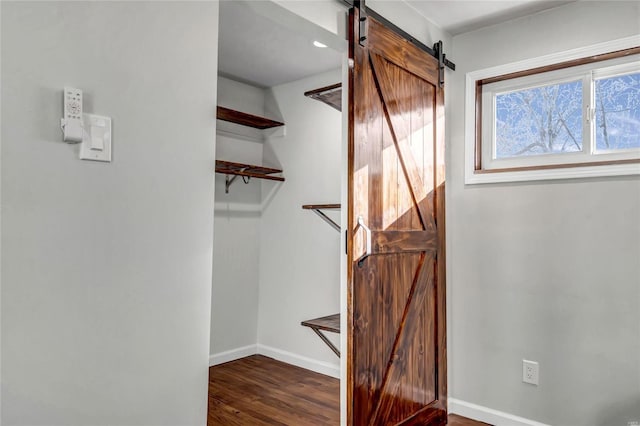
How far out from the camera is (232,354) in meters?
3.84

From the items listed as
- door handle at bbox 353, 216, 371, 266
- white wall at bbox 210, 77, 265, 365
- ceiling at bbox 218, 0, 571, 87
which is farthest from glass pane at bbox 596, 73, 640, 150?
white wall at bbox 210, 77, 265, 365

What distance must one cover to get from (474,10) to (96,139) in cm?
217

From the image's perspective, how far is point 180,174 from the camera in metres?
1.46

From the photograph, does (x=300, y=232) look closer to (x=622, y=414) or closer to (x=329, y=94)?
(x=329, y=94)

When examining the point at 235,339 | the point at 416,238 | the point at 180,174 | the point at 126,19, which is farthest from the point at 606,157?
the point at 235,339

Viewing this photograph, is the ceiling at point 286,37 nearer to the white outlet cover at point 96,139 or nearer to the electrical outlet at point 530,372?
the white outlet cover at point 96,139

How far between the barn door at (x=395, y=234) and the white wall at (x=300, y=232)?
3.22 ft

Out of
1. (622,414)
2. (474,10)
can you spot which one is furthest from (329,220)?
(622,414)

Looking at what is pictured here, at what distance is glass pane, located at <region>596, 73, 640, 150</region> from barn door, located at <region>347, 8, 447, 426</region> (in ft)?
2.70

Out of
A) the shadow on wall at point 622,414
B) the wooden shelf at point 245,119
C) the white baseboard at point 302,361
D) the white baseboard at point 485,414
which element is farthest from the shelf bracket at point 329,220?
the shadow on wall at point 622,414

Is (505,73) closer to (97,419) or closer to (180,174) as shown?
(180,174)

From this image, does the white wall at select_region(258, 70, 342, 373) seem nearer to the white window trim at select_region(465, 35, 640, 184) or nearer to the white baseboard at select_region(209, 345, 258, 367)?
the white baseboard at select_region(209, 345, 258, 367)

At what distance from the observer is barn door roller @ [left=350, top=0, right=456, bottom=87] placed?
2.14 meters

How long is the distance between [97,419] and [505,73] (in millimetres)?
2607
